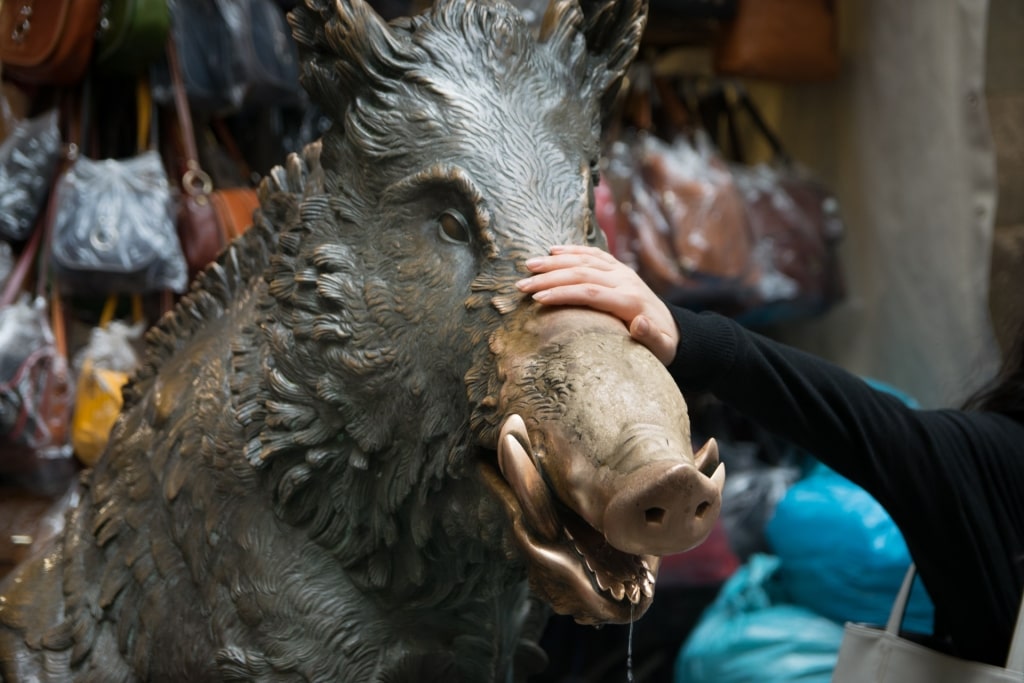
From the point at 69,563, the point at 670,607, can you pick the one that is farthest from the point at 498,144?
the point at 670,607

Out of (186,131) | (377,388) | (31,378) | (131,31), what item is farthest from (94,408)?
(377,388)

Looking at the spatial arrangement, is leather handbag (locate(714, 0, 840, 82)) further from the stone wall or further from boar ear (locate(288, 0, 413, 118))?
boar ear (locate(288, 0, 413, 118))

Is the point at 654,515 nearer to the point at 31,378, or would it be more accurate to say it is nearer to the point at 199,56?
the point at 31,378

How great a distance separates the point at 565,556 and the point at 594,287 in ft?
0.76

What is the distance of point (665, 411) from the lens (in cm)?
86

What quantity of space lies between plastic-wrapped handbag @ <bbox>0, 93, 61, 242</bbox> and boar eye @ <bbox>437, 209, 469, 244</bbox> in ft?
4.11

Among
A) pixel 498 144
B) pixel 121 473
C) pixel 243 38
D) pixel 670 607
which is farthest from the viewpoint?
pixel 670 607

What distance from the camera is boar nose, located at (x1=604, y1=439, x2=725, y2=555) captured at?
78 centimetres

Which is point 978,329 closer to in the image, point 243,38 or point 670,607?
point 670,607

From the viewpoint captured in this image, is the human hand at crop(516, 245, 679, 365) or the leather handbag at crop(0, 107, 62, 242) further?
the leather handbag at crop(0, 107, 62, 242)

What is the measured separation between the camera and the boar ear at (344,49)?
1103 millimetres

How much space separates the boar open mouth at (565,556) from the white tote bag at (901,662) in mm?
617

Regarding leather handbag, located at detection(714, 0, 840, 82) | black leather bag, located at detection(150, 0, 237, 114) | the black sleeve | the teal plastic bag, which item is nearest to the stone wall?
leather handbag, located at detection(714, 0, 840, 82)

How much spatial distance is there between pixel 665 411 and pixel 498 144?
1.14ft
